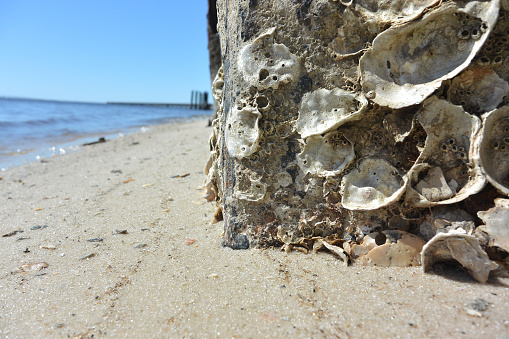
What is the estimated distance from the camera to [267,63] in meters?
2.02

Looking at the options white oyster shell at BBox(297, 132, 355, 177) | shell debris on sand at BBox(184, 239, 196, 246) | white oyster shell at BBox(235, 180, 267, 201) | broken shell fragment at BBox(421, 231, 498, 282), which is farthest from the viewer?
shell debris on sand at BBox(184, 239, 196, 246)

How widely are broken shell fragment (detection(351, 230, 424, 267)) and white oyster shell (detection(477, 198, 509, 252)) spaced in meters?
0.32

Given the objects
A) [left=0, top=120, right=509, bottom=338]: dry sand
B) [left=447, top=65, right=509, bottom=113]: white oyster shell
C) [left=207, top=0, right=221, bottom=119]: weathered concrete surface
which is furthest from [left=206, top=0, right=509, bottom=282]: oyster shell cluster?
[left=207, top=0, right=221, bottom=119]: weathered concrete surface

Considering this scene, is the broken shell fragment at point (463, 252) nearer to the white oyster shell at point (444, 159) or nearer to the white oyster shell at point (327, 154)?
the white oyster shell at point (444, 159)

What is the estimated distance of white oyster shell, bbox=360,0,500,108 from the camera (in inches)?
63.3

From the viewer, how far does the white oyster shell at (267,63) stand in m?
2.00

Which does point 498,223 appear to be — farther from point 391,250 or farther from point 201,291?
point 201,291

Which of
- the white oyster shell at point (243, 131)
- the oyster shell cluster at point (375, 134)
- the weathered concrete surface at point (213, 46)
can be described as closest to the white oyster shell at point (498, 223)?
the oyster shell cluster at point (375, 134)

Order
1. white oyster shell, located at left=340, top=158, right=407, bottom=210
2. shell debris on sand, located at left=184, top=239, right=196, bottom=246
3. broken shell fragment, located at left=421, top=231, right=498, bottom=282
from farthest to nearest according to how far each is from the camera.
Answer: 1. shell debris on sand, located at left=184, top=239, right=196, bottom=246
2. white oyster shell, located at left=340, top=158, right=407, bottom=210
3. broken shell fragment, located at left=421, top=231, right=498, bottom=282

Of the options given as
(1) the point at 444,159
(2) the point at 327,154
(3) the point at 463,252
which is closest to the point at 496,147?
(1) the point at 444,159

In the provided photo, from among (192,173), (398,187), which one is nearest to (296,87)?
(398,187)

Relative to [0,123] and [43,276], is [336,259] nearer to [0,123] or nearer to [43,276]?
[43,276]

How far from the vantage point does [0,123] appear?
12.1 metres

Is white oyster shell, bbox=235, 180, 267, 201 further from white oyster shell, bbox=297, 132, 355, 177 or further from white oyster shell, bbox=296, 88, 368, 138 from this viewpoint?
white oyster shell, bbox=296, 88, 368, 138
